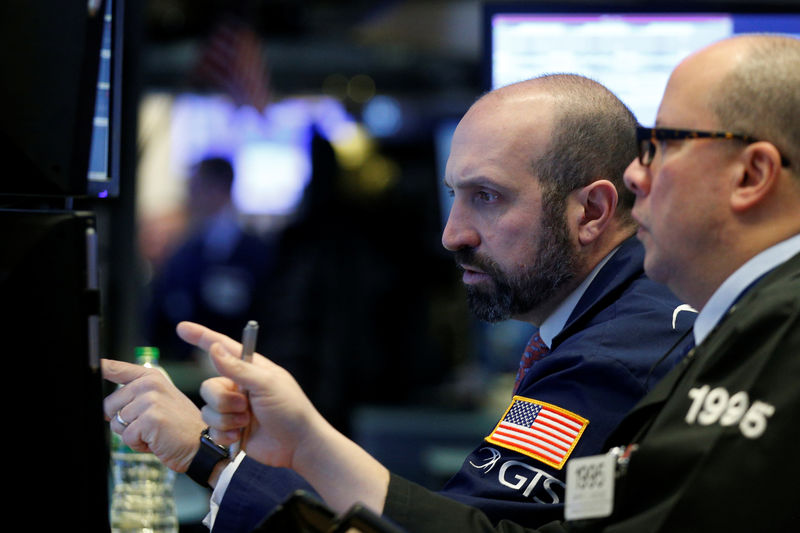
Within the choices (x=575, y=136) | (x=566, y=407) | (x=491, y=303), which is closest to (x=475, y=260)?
(x=491, y=303)

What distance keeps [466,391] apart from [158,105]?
19.8 feet

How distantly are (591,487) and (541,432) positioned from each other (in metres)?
0.28

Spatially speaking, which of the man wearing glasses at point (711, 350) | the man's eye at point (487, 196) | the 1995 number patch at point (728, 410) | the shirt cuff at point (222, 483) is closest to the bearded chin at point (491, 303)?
the man's eye at point (487, 196)

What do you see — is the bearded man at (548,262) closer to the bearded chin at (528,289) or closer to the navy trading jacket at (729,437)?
the bearded chin at (528,289)

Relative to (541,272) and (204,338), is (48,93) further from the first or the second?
(541,272)

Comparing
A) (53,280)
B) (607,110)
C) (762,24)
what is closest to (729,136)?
(607,110)

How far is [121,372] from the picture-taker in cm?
176

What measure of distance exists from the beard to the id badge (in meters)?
0.63

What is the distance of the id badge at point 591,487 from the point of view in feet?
4.31

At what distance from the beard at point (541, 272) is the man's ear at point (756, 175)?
0.59 metres

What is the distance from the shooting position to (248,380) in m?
1.31

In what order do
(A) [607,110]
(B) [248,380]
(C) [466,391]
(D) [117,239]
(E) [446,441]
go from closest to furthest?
1. (B) [248,380]
2. (A) [607,110]
3. (D) [117,239]
4. (E) [446,441]
5. (C) [466,391]

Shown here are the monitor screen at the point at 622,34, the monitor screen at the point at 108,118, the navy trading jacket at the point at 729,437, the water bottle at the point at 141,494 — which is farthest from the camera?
the monitor screen at the point at 622,34

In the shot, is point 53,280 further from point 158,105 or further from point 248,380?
point 158,105
